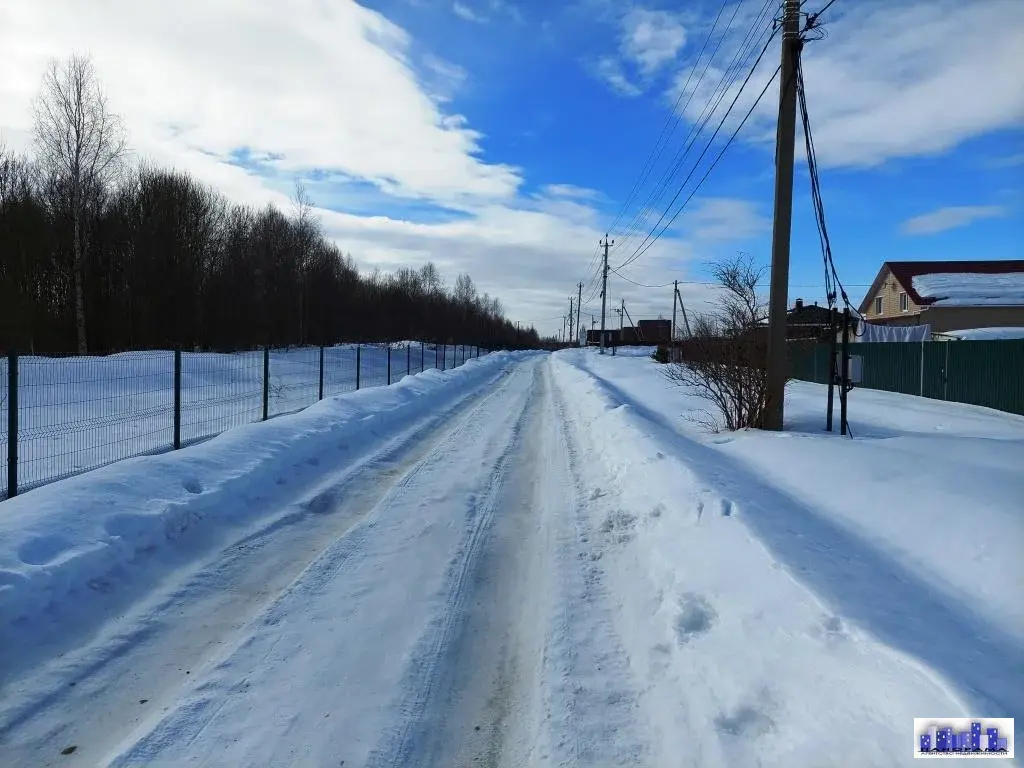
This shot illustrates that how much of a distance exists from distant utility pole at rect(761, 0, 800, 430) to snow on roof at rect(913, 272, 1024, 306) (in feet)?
103

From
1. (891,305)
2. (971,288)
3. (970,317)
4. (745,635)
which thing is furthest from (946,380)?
(891,305)

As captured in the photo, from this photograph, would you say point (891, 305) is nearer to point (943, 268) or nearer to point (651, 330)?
point (943, 268)

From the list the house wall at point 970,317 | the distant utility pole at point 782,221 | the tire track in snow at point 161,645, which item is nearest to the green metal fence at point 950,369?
the distant utility pole at point 782,221

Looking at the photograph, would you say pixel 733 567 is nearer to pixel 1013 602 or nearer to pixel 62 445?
pixel 1013 602

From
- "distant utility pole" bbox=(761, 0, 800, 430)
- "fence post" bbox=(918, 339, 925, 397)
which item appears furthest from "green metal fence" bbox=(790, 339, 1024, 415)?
"distant utility pole" bbox=(761, 0, 800, 430)

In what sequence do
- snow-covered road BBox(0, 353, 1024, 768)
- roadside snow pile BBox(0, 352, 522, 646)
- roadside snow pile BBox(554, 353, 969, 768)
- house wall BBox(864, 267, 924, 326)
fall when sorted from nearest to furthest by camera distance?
roadside snow pile BBox(554, 353, 969, 768) < snow-covered road BBox(0, 353, 1024, 768) < roadside snow pile BBox(0, 352, 522, 646) < house wall BBox(864, 267, 924, 326)

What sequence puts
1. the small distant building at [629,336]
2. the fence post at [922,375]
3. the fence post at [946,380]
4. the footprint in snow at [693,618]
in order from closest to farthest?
the footprint in snow at [693,618], the fence post at [946,380], the fence post at [922,375], the small distant building at [629,336]

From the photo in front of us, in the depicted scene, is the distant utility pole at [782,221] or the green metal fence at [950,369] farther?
the green metal fence at [950,369]

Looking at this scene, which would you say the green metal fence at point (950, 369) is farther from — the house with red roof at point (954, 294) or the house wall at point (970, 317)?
the house wall at point (970, 317)

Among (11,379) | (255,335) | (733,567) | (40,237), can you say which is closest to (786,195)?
(733,567)

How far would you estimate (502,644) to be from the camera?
396cm

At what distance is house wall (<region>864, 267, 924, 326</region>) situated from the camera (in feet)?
125

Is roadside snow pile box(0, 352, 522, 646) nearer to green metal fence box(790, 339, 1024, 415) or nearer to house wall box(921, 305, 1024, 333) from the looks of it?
green metal fence box(790, 339, 1024, 415)

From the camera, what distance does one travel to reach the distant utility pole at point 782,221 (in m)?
10.6
